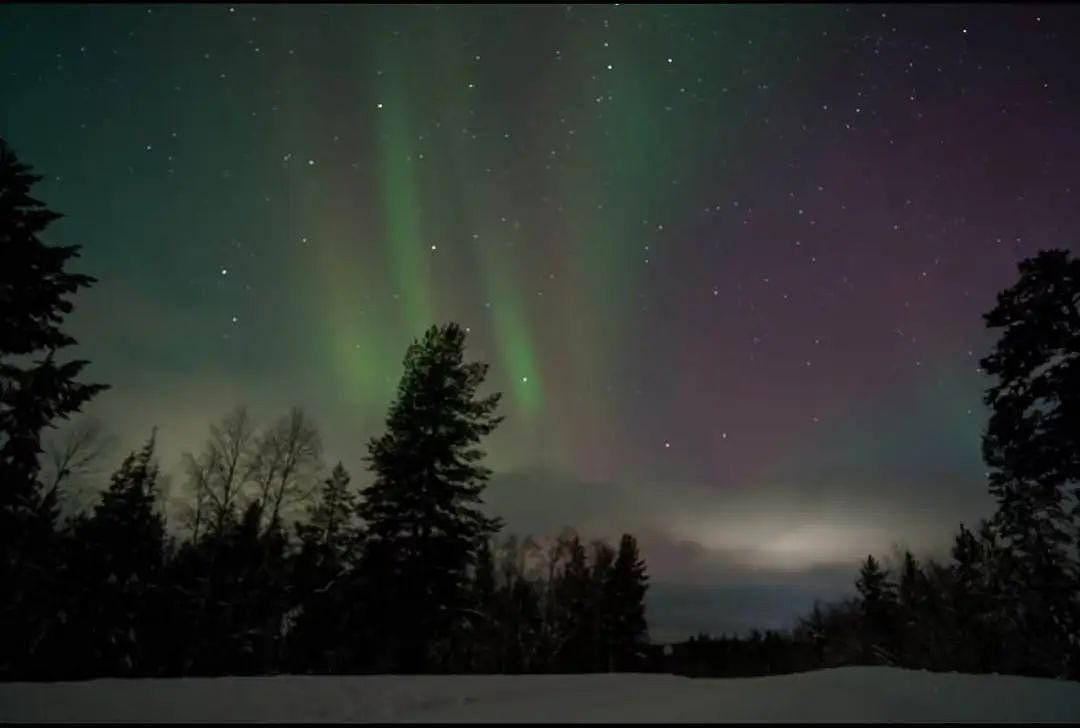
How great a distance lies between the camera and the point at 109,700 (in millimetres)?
7641

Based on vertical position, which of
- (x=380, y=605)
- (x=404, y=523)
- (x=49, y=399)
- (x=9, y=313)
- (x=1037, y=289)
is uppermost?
(x=1037, y=289)

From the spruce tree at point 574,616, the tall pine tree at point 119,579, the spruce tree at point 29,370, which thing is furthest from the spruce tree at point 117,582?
the spruce tree at point 574,616

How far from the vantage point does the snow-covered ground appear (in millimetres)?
6598

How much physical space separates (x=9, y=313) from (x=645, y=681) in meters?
16.0

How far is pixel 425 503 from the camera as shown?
18812mm

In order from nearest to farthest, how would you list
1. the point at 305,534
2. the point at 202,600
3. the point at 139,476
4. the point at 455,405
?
the point at 455,405 → the point at 202,600 → the point at 139,476 → the point at 305,534

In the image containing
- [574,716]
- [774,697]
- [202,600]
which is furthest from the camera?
[202,600]

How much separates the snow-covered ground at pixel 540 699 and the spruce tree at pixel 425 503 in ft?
27.3

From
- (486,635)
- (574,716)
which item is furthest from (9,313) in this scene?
(486,635)

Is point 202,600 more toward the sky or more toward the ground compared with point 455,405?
more toward the ground

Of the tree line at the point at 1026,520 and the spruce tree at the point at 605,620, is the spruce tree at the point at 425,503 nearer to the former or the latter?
the tree line at the point at 1026,520

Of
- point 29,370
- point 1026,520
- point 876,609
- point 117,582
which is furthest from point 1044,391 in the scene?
point 876,609

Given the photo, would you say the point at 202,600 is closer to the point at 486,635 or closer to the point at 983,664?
the point at 486,635

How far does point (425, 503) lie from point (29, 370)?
10666 mm
